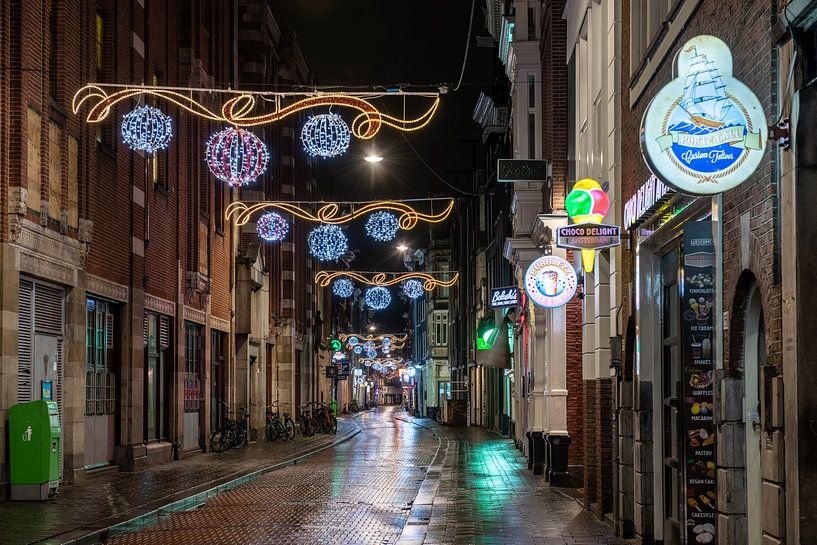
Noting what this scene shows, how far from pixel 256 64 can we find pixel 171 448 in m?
18.6

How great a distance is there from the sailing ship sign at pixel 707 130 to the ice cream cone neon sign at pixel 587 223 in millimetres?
6478

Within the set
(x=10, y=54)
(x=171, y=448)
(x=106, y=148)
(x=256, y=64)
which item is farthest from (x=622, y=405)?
(x=256, y=64)

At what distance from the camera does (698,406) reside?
1001 cm

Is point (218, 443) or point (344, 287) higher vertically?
point (344, 287)

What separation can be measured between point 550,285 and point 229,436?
15.9 meters

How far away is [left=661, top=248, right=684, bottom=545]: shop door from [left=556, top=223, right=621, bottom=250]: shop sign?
1397 mm

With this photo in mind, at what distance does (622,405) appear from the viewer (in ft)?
45.3

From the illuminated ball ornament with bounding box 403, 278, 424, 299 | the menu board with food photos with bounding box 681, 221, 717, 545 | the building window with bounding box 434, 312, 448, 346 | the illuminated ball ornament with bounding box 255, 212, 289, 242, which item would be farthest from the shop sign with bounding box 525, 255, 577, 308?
the building window with bounding box 434, 312, 448, 346

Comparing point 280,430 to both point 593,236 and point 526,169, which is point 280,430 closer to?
point 526,169

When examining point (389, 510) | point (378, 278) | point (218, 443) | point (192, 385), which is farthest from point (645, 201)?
point (378, 278)

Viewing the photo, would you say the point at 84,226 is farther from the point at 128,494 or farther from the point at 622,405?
the point at 622,405

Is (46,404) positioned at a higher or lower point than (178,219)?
lower

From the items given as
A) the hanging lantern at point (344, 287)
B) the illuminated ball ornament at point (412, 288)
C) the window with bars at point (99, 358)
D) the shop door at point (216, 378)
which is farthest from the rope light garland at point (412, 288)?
the window with bars at point (99, 358)

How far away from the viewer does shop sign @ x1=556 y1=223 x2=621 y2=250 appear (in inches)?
559
